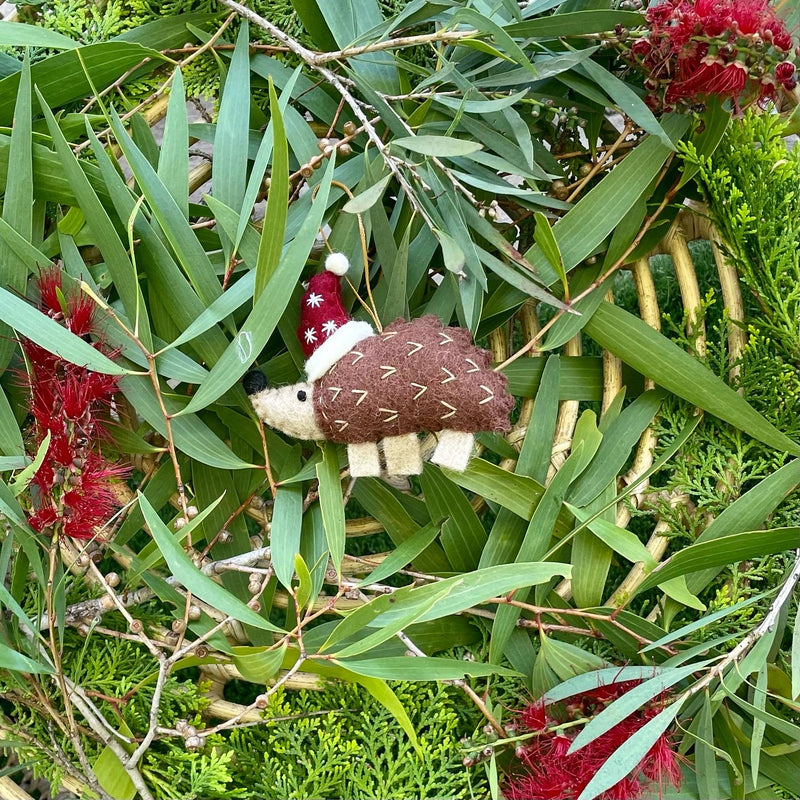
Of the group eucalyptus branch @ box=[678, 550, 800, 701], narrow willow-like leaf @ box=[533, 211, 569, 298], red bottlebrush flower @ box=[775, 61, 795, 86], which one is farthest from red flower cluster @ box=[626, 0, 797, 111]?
eucalyptus branch @ box=[678, 550, 800, 701]

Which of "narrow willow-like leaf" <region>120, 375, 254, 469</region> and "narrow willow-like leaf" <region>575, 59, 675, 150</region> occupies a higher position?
"narrow willow-like leaf" <region>575, 59, 675, 150</region>

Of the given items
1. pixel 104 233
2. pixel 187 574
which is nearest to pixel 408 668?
pixel 187 574

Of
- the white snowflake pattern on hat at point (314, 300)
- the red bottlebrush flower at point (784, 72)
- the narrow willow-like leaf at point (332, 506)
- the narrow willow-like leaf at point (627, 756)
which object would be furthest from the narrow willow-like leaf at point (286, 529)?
the red bottlebrush flower at point (784, 72)

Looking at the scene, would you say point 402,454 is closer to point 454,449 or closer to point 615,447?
point 454,449

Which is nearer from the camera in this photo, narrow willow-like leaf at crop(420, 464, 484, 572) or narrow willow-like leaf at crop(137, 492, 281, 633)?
narrow willow-like leaf at crop(137, 492, 281, 633)

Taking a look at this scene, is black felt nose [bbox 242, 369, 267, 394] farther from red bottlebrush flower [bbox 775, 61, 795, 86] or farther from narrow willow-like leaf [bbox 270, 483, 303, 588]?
red bottlebrush flower [bbox 775, 61, 795, 86]

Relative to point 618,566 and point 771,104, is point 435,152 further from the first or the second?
point 618,566
